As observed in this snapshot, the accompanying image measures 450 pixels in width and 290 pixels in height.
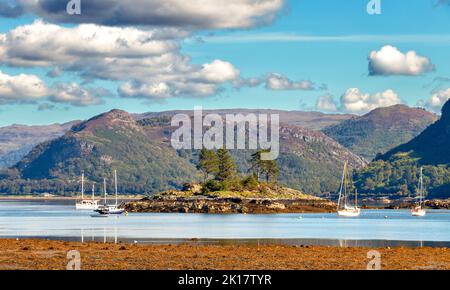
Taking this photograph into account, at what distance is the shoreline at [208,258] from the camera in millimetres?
62294

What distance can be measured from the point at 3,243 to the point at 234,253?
27.6 metres

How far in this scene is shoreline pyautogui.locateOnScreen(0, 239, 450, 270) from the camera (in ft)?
204

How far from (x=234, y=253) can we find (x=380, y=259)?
47.3ft

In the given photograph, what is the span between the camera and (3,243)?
289ft

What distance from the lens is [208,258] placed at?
230 feet

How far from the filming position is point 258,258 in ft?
229

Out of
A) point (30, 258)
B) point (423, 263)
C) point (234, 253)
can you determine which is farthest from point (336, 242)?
point (30, 258)
